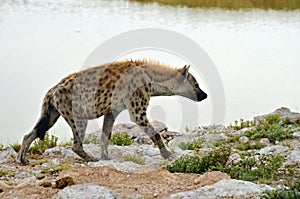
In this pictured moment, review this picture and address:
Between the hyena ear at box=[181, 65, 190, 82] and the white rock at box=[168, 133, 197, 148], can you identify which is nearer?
the hyena ear at box=[181, 65, 190, 82]

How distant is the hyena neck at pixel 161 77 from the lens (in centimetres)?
916

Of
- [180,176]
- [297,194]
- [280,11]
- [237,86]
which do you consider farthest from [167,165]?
[280,11]

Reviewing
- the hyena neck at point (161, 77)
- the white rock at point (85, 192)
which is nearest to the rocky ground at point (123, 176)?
the white rock at point (85, 192)

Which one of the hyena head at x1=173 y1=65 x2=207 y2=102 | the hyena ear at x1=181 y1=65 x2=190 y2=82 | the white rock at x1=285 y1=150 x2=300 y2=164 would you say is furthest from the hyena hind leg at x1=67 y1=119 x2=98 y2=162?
the white rock at x1=285 y1=150 x2=300 y2=164

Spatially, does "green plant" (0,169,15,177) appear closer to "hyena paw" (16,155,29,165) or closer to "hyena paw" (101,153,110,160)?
"hyena paw" (16,155,29,165)

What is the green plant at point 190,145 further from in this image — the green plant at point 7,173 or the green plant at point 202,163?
the green plant at point 7,173

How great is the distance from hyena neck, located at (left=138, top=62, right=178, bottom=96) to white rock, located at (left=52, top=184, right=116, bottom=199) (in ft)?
8.75

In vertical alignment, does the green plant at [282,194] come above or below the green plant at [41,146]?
above

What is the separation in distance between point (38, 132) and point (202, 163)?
8.30 ft

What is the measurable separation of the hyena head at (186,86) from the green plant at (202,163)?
163 cm

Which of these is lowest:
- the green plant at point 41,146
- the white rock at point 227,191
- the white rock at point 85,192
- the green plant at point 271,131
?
the green plant at point 41,146

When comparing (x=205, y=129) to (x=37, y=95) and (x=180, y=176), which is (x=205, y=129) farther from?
(x=37, y=95)

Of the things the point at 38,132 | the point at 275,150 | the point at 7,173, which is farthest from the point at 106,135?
the point at 275,150

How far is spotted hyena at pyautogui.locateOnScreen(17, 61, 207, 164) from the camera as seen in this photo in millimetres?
8703
